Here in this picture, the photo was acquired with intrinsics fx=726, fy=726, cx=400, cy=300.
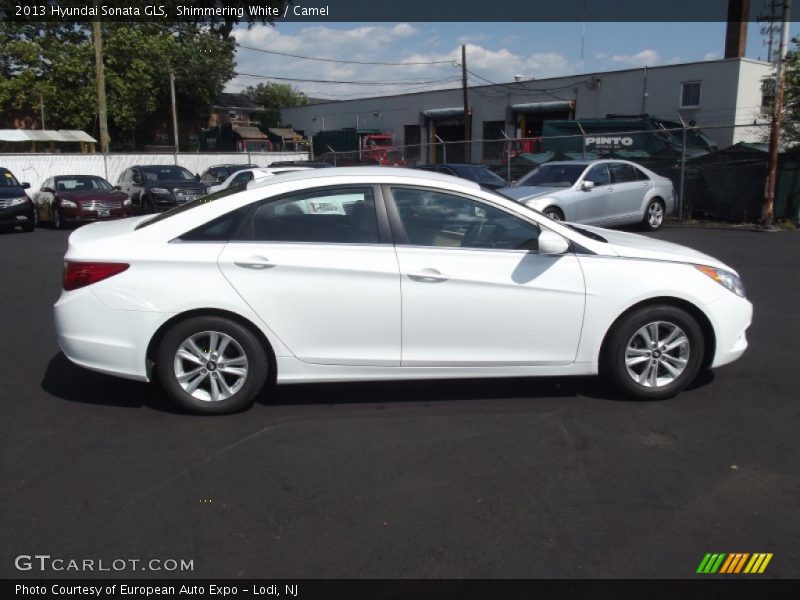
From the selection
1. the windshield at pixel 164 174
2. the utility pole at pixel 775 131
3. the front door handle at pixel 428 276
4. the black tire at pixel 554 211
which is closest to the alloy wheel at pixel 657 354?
the front door handle at pixel 428 276

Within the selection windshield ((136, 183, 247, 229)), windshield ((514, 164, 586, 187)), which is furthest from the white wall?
windshield ((136, 183, 247, 229))

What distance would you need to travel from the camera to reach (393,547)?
329cm

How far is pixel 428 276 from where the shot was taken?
15.5ft

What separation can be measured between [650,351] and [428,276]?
5.38 ft

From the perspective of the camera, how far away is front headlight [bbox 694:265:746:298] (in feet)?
16.6

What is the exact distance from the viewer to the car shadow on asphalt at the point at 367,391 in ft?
16.9

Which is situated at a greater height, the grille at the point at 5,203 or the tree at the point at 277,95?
the tree at the point at 277,95

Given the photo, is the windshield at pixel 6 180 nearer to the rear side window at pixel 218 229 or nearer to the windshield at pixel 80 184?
the windshield at pixel 80 184

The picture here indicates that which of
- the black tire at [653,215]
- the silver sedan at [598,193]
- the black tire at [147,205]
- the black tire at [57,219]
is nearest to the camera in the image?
the silver sedan at [598,193]

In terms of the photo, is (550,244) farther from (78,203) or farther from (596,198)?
(78,203)

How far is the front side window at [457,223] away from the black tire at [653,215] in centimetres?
1159

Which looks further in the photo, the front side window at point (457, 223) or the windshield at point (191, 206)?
the windshield at point (191, 206)

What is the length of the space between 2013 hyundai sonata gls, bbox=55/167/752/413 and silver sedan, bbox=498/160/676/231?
8956mm

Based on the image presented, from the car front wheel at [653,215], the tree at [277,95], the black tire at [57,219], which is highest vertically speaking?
the tree at [277,95]
